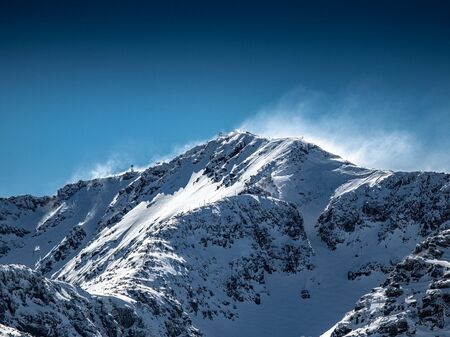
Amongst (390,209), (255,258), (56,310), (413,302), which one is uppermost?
(390,209)

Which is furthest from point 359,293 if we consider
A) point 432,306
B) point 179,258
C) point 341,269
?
point 432,306

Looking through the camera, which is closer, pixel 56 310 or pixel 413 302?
pixel 413 302

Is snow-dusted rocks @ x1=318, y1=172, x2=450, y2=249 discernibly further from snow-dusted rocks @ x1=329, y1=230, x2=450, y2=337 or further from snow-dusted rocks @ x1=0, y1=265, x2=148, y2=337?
snow-dusted rocks @ x1=0, y1=265, x2=148, y2=337

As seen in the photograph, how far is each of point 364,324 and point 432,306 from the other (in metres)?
5.83

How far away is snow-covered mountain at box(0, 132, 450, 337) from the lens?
58750 millimetres

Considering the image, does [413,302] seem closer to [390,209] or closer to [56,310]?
[56,310]

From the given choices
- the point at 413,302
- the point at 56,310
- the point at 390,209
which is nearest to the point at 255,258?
the point at 390,209

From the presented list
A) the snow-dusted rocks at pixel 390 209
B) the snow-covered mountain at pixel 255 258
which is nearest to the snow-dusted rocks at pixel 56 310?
the snow-covered mountain at pixel 255 258

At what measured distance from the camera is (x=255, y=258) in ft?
321

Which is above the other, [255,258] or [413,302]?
[255,258]

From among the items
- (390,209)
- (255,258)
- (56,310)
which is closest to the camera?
(56,310)

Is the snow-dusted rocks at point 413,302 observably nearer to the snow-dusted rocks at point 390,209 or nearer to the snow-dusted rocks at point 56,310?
the snow-dusted rocks at point 56,310

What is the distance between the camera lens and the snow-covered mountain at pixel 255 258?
58750mm

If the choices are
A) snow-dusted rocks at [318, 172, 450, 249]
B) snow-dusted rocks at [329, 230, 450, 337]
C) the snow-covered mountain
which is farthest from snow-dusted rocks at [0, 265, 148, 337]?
snow-dusted rocks at [318, 172, 450, 249]
